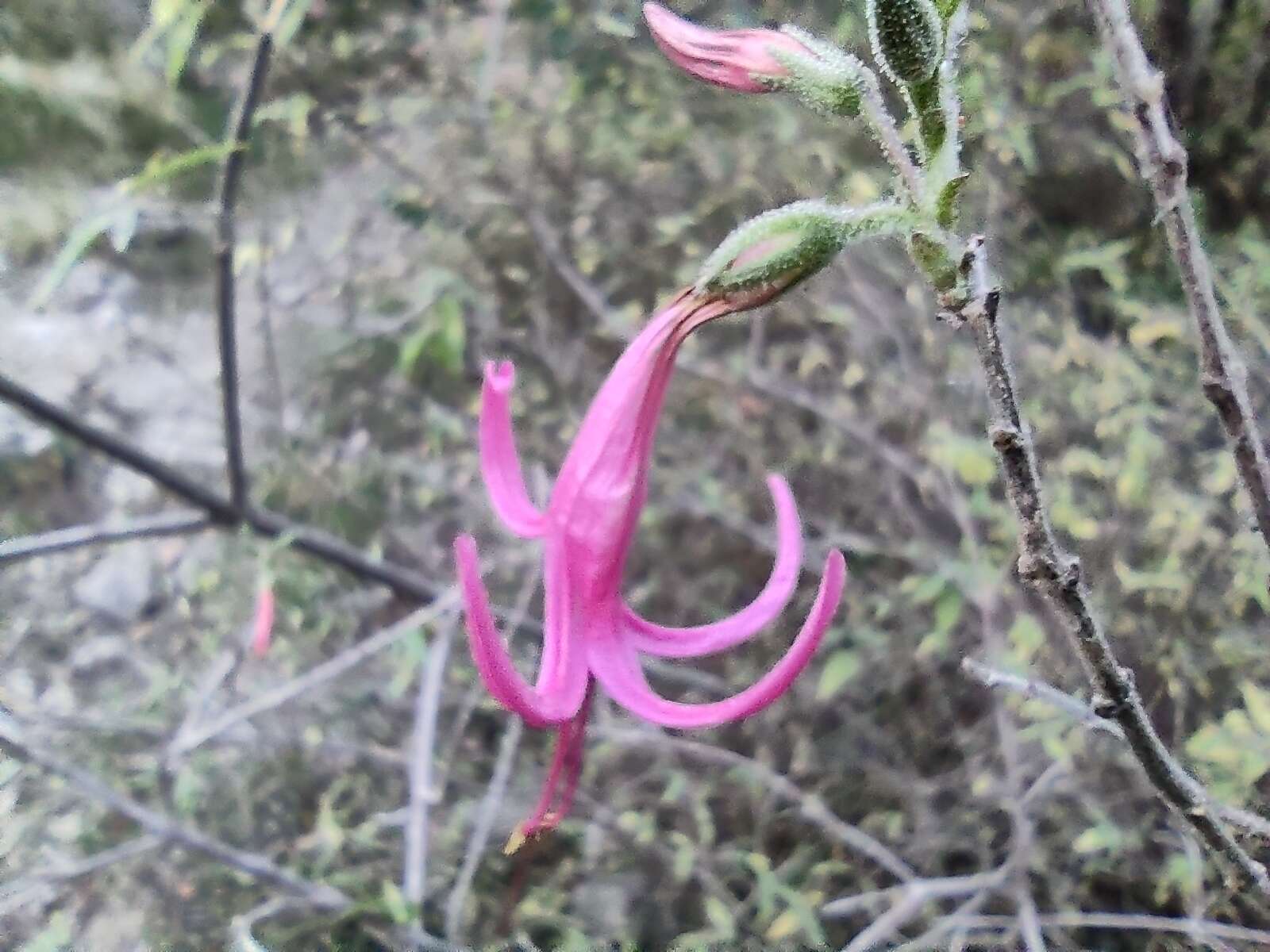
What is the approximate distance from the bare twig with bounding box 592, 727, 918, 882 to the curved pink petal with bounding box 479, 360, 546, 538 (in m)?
0.44

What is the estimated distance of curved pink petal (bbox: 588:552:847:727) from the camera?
320 millimetres

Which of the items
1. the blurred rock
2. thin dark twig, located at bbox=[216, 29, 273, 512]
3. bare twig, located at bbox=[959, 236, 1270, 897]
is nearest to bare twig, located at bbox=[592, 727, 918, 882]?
thin dark twig, located at bbox=[216, 29, 273, 512]

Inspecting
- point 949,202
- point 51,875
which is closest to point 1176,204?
point 949,202

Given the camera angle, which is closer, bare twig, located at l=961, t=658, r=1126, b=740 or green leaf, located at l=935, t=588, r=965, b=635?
bare twig, located at l=961, t=658, r=1126, b=740

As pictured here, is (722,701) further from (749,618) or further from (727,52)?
(727,52)

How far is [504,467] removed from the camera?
421mm

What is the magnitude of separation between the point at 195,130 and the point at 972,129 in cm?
89

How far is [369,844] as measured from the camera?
3.40 feet

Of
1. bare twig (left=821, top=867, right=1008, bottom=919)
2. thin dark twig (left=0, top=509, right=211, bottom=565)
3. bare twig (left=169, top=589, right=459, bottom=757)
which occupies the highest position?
thin dark twig (left=0, top=509, right=211, bottom=565)

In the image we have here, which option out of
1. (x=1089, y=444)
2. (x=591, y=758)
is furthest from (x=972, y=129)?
(x=591, y=758)

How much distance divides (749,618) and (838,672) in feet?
2.03

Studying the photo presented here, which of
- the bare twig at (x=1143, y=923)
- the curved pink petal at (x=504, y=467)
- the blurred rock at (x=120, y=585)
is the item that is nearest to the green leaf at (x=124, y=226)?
the curved pink petal at (x=504, y=467)

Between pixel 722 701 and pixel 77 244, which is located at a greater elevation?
pixel 77 244

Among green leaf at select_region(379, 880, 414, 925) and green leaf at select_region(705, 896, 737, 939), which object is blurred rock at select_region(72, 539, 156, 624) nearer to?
green leaf at select_region(379, 880, 414, 925)
